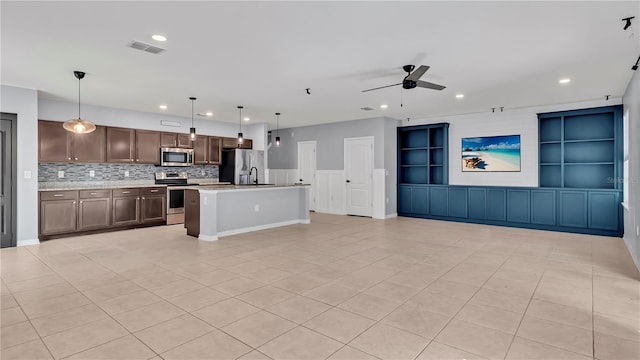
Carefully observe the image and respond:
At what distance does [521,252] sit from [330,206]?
5269 mm

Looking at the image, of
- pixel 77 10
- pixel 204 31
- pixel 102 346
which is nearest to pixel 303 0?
pixel 204 31

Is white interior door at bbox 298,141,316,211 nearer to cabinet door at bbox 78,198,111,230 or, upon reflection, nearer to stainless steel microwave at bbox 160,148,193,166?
stainless steel microwave at bbox 160,148,193,166

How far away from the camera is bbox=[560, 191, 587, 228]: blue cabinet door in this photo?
6414 mm

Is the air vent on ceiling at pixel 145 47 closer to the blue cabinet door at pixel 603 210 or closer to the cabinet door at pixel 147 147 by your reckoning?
the cabinet door at pixel 147 147

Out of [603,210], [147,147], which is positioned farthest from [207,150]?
[603,210]

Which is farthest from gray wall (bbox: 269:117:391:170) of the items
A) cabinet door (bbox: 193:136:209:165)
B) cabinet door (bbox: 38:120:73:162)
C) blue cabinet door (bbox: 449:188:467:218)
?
cabinet door (bbox: 38:120:73:162)

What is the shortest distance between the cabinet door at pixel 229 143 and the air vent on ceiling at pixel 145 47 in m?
5.26

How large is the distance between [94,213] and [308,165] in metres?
5.41

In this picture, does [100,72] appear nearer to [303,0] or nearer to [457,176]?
[303,0]

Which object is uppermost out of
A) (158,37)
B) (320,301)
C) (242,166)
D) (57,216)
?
(158,37)

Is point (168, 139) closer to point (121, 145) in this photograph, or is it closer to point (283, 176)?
point (121, 145)

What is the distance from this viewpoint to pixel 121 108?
7.12 m

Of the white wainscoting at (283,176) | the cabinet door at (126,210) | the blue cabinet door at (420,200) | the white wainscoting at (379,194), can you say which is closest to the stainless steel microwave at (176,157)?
the cabinet door at (126,210)

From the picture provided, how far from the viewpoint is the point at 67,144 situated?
6.44 meters
